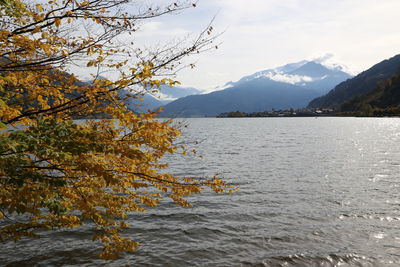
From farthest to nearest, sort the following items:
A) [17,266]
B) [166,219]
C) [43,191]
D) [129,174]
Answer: [166,219] → [17,266] → [129,174] → [43,191]

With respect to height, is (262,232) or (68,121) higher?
(68,121)

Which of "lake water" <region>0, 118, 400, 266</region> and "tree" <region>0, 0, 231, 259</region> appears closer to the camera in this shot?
"tree" <region>0, 0, 231, 259</region>

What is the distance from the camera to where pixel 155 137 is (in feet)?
25.5

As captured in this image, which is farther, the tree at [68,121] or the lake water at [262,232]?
the lake water at [262,232]

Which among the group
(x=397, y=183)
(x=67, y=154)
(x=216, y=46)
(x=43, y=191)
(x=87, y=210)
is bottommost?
(x=397, y=183)

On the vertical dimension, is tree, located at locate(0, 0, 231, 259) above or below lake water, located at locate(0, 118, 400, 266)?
above

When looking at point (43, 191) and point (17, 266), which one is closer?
point (43, 191)

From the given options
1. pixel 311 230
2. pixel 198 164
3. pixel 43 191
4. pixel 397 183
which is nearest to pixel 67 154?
pixel 43 191

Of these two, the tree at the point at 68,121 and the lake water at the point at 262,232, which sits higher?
the tree at the point at 68,121

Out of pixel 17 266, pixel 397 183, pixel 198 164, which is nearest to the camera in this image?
pixel 17 266

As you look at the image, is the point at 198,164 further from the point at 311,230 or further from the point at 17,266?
the point at 17,266

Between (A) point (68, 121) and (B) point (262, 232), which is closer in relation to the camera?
(A) point (68, 121)

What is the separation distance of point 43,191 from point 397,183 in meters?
29.8

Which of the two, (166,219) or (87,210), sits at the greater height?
(87,210)
